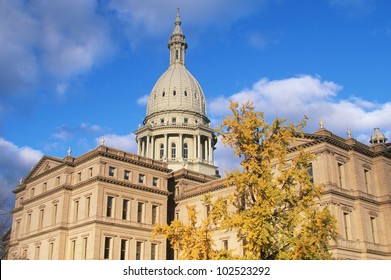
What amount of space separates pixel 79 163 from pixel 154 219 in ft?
42.7

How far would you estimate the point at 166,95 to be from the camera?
103 meters

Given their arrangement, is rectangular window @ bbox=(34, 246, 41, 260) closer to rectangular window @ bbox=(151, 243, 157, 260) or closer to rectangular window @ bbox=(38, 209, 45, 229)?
rectangular window @ bbox=(38, 209, 45, 229)

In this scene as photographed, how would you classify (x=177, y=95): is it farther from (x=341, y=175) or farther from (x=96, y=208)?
(x=341, y=175)

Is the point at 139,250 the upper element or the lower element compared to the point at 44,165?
lower

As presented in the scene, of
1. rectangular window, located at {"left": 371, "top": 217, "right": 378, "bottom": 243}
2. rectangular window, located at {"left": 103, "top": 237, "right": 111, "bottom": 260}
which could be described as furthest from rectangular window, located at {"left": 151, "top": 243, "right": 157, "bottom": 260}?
rectangular window, located at {"left": 371, "top": 217, "right": 378, "bottom": 243}

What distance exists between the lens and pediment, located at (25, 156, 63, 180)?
66731 millimetres

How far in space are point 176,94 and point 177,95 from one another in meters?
0.38

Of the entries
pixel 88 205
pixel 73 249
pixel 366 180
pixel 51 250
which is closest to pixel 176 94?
pixel 88 205

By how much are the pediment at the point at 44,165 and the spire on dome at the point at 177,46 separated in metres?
49.8

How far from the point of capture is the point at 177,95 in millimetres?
101812

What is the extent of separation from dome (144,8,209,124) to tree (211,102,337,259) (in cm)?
6905

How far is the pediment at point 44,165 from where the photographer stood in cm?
6673
